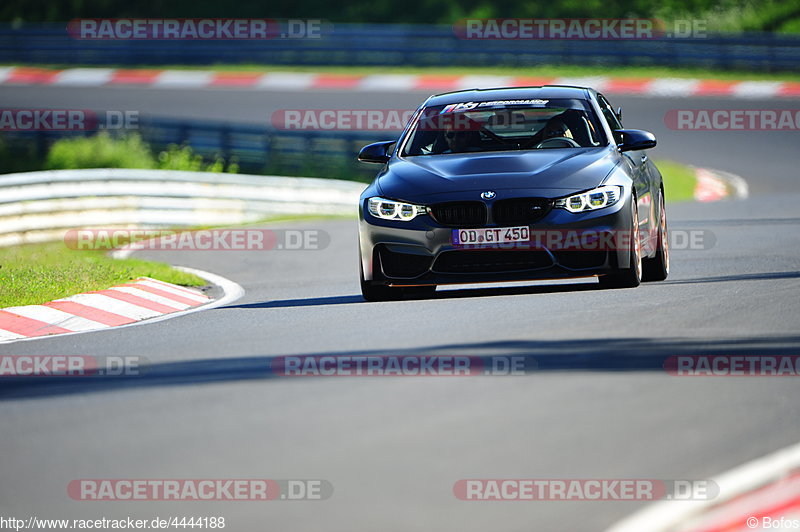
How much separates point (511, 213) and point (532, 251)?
0.31m

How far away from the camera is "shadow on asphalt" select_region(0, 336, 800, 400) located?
718cm

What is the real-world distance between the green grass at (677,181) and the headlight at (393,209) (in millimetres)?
12534

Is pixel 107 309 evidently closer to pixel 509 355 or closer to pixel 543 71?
pixel 509 355

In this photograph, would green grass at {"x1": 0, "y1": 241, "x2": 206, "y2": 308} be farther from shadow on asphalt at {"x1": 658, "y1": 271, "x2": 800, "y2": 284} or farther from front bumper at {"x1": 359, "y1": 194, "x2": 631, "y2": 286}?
shadow on asphalt at {"x1": 658, "y1": 271, "x2": 800, "y2": 284}

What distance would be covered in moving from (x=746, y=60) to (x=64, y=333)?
25.9m

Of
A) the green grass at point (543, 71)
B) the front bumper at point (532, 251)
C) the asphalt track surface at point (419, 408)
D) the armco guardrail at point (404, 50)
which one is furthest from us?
the armco guardrail at point (404, 50)

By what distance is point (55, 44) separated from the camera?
124 feet

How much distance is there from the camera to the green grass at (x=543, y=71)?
3325 centimetres

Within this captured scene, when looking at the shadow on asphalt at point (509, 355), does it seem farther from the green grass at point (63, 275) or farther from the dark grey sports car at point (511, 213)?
the green grass at point (63, 275)

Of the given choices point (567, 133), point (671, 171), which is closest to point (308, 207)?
point (671, 171)

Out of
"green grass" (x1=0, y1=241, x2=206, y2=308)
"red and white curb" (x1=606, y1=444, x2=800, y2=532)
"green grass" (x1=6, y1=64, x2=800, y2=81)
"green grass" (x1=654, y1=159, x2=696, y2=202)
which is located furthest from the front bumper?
"green grass" (x1=6, y1=64, x2=800, y2=81)

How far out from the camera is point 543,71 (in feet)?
115

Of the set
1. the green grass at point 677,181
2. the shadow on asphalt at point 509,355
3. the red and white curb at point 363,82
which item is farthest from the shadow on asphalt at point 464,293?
the red and white curb at point 363,82

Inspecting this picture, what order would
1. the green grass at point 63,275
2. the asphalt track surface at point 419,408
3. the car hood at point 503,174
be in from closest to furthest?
1. the asphalt track surface at point 419,408
2. the car hood at point 503,174
3. the green grass at point 63,275
